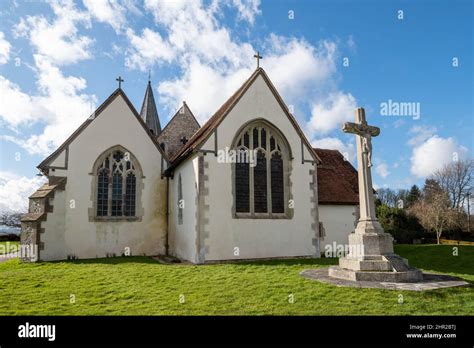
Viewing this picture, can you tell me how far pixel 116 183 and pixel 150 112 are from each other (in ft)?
44.8

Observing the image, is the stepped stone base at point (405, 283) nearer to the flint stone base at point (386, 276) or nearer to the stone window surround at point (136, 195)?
the flint stone base at point (386, 276)

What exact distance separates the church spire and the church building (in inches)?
423

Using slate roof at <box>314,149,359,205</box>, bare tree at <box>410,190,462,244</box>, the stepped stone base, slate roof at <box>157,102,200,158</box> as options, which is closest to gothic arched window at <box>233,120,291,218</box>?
slate roof at <box>314,149,359,205</box>

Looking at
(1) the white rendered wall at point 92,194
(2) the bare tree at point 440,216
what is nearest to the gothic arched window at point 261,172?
(1) the white rendered wall at point 92,194

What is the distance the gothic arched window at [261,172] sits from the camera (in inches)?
604

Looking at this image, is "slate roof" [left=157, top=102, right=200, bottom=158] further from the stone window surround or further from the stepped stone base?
the stepped stone base

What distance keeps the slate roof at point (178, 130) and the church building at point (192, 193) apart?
6.57 m

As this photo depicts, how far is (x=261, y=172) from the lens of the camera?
15938 mm

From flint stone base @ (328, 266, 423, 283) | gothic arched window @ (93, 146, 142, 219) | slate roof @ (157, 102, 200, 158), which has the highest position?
slate roof @ (157, 102, 200, 158)

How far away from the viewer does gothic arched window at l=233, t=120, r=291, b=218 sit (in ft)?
50.3
